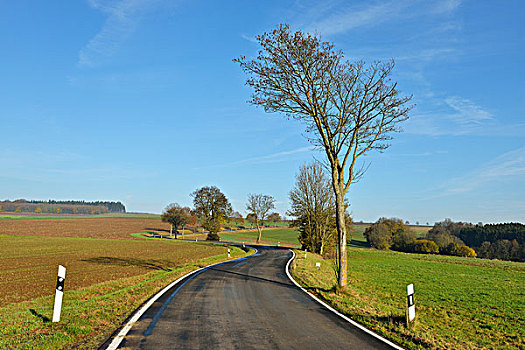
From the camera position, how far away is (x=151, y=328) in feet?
24.0

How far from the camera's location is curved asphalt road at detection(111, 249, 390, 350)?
21.2ft

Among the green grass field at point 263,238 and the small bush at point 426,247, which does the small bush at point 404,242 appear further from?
the green grass field at point 263,238

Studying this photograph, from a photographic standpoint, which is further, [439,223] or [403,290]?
[439,223]

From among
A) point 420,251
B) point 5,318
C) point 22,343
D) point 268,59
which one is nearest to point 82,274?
point 5,318

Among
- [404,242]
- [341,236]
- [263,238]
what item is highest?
[341,236]

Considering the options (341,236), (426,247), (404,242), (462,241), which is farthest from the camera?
(462,241)

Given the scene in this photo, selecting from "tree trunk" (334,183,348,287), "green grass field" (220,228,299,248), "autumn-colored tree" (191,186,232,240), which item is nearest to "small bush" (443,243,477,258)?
"green grass field" (220,228,299,248)

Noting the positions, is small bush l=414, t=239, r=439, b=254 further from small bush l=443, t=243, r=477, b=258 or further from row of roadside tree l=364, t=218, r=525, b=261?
small bush l=443, t=243, r=477, b=258

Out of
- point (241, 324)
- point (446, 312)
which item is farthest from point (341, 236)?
point (241, 324)

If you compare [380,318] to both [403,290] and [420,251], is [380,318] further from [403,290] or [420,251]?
[420,251]

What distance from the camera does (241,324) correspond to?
7.90m

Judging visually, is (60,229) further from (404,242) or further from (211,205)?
(404,242)

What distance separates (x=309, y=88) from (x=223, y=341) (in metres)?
11.2

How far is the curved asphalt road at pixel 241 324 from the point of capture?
6.45m
